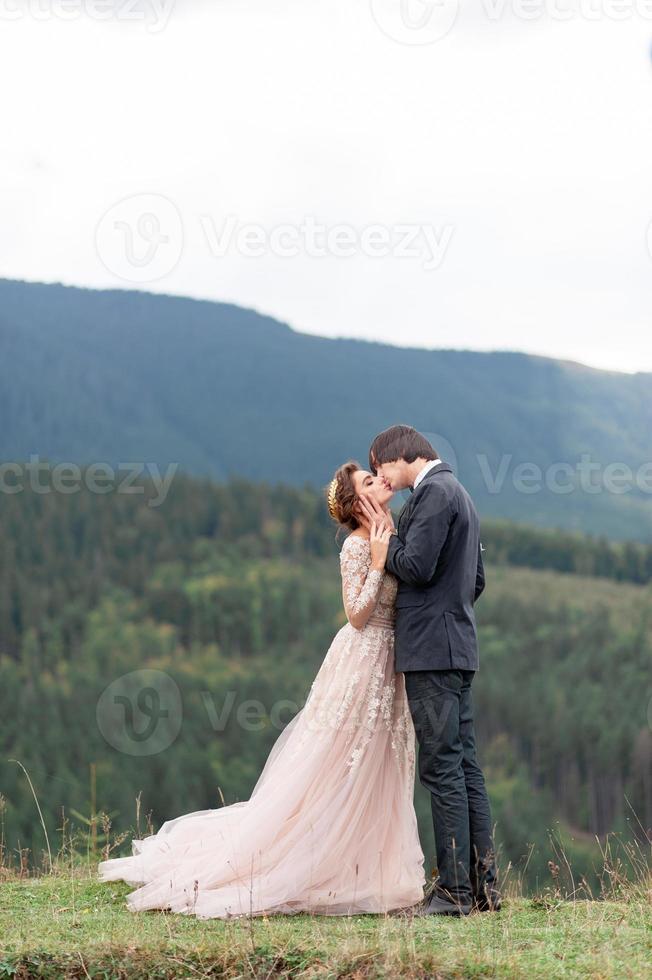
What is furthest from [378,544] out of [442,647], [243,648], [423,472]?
[243,648]

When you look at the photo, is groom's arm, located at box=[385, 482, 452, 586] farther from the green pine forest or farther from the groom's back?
the green pine forest

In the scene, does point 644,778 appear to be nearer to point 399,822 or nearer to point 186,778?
point 186,778

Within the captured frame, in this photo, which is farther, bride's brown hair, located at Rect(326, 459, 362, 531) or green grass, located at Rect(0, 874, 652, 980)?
bride's brown hair, located at Rect(326, 459, 362, 531)

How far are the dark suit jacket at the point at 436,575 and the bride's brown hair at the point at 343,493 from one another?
0.30 metres

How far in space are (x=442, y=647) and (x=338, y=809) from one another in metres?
0.96

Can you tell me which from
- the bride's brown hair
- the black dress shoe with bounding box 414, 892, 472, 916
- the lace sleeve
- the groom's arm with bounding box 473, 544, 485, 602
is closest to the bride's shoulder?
the lace sleeve

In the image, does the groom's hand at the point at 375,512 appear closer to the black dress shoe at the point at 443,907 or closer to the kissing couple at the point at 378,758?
the kissing couple at the point at 378,758

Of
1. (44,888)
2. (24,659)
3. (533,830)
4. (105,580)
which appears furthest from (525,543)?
(44,888)

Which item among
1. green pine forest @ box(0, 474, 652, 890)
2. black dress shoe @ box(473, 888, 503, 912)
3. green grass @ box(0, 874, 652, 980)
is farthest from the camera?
green pine forest @ box(0, 474, 652, 890)

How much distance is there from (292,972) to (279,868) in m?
1.04

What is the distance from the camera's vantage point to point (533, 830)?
7400cm

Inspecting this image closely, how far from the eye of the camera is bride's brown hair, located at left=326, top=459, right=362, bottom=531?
604 centimetres

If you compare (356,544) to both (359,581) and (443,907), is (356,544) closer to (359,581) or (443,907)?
(359,581)

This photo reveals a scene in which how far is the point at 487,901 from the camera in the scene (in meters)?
5.84
